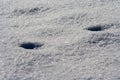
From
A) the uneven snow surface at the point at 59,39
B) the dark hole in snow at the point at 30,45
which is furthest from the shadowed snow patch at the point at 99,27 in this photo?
the dark hole in snow at the point at 30,45

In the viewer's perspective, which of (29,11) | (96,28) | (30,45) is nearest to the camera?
(30,45)

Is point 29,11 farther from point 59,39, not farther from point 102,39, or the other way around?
point 102,39

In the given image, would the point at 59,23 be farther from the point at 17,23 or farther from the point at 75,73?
the point at 75,73

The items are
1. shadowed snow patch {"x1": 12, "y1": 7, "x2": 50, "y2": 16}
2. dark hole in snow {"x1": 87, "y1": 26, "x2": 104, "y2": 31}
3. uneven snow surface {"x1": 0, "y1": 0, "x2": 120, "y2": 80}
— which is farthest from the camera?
shadowed snow patch {"x1": 12, "y1": 7, "x2": 50, "y2": 16}

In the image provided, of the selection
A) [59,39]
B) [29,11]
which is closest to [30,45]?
[59,39]

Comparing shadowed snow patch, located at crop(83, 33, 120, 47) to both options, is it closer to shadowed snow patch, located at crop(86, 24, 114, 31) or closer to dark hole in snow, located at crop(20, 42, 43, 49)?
shadowed snow patch, located at crop(86, 24, 114, 31)

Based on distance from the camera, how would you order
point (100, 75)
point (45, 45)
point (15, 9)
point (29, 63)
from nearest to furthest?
point (100, 75)
point (29, 63)
point (45, 45)
point (15, 9)

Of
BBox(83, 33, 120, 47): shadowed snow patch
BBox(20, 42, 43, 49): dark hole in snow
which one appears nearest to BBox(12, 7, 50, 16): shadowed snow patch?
BBox(20, 42, 43, 49): dark hole in snow

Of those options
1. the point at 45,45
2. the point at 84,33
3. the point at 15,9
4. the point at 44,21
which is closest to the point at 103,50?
the point at 84,33

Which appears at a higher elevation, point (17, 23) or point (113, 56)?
point (17, 23)
